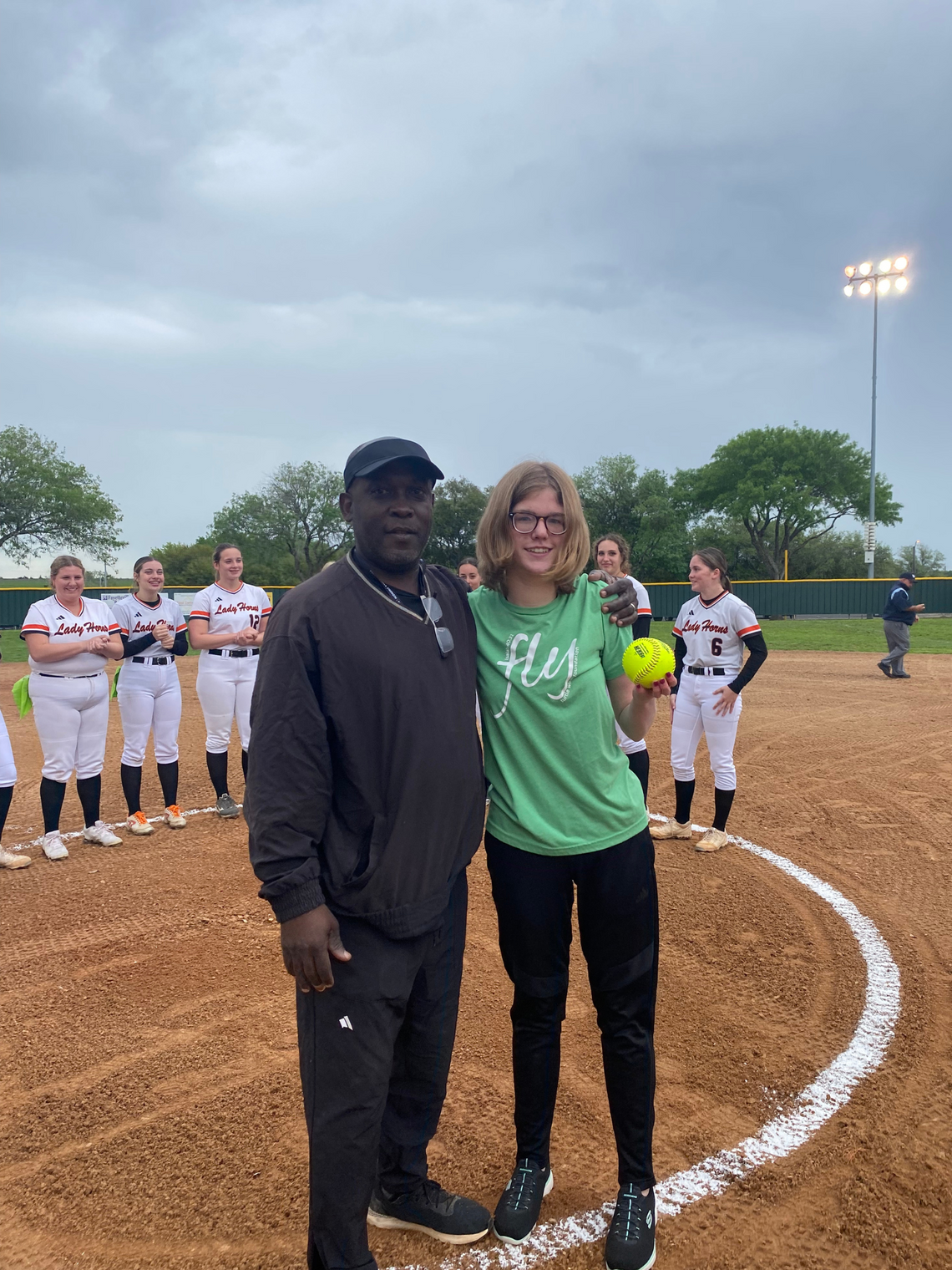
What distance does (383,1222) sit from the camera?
241cm

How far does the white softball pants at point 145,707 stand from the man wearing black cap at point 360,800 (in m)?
4.74

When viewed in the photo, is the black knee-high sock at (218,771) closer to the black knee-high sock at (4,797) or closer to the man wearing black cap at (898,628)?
the black knee-high sock at (4,797)

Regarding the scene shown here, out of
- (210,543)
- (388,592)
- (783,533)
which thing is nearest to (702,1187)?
(388,592)

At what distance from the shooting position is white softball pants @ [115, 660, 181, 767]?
6223 mm

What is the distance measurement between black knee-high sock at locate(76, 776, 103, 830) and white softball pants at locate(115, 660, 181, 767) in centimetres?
37

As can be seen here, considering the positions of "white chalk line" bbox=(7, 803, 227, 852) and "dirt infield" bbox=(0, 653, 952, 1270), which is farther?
"white chalk line" bbox=(7, 803, 227, 852)

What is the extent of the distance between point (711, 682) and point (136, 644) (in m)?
4.42

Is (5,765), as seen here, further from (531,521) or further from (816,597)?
(816,597)

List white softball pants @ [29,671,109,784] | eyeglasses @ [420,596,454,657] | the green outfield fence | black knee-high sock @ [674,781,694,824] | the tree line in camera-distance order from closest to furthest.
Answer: eyeglasses @ [420,596,454,657], white softball pants @ [29,671,109,784], black knee-high sock @ [674,781,694,824], the green outfield fence, the tree line

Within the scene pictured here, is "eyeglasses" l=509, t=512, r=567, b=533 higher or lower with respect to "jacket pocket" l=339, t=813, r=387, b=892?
higher

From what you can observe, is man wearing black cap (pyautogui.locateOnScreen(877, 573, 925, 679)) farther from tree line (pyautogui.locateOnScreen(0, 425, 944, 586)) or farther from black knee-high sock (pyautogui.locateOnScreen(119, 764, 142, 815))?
tree line (pyautogui.locateOnScreen(0, 425, 944, 586))

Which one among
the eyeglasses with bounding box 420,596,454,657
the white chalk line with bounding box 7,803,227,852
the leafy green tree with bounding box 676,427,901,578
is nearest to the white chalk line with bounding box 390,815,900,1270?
the eyeglasses with bounding box 420,596,454,657

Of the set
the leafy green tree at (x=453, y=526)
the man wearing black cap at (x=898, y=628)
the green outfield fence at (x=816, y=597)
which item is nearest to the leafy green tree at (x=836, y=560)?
the green outfield fence at (x=816, y=597)

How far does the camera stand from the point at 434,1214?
234 centimetres
